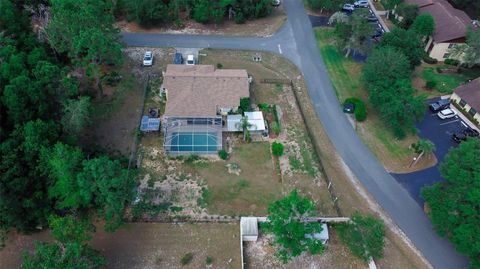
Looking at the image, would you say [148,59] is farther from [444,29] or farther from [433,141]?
[444,29]

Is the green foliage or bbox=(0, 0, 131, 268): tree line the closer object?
bbox=(0, 0, 131, 268): tree line

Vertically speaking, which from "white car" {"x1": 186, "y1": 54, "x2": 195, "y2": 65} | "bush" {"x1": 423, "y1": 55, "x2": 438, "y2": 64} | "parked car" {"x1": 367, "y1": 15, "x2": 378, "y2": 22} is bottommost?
"bush" {"x1": 423, "y1": 55, "x2": 438, "y2": 64}

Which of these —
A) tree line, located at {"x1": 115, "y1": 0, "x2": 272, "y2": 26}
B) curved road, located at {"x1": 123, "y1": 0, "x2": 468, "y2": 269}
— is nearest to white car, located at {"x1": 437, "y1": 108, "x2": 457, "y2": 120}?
curved road, located at {"x1": 123, "y1": 0, "x2": 468, "y2": 269}

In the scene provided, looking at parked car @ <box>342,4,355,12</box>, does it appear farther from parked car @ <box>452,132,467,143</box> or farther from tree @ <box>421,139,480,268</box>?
tree @ <box>421,139,480,268</box>

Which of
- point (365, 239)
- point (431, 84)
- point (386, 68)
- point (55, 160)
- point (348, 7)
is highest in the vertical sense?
point (55, 160)

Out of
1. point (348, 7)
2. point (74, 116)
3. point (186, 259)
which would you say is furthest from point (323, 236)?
point (348, 7)

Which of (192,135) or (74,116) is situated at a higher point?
(74,116)
